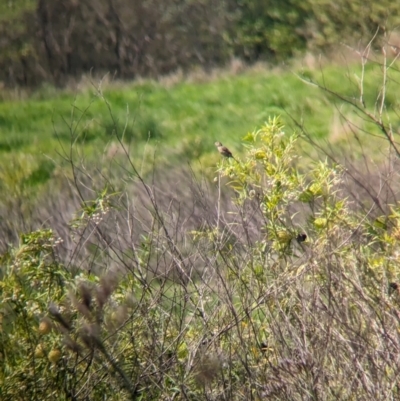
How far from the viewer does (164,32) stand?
2044 centimetres

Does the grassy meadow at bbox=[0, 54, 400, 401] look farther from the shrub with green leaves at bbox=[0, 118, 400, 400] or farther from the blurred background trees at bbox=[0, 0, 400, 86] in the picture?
the blurred background trees at bbox=[0, 0, 400, 86]

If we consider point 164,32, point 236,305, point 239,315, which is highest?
point 239,315

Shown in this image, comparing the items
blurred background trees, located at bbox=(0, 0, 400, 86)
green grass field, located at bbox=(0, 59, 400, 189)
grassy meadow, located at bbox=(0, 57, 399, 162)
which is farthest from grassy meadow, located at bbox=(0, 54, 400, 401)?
blurred background trees, located at bbox=(0, 0, 400, 86)

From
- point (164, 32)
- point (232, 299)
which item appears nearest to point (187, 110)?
point (164, 32)

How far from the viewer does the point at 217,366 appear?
416 cm

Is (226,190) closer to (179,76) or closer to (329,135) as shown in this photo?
(329,135)

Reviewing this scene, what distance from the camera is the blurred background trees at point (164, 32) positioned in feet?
63.9

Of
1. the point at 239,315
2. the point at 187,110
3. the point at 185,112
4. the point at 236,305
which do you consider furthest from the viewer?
the point at 187,110

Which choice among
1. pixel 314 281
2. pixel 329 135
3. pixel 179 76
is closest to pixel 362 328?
pixel 314 281

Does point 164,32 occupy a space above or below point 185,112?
below

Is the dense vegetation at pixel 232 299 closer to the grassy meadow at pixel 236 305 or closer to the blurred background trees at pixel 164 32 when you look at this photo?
the grassy meadow at pixel 236 305

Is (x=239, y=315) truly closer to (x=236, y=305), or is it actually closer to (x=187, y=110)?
(x=236, y=305)

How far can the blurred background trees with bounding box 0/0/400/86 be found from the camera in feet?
63.9

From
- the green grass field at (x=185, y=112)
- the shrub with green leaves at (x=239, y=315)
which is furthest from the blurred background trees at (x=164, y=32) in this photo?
the shrub with green leaves at (x=239, y=315)
